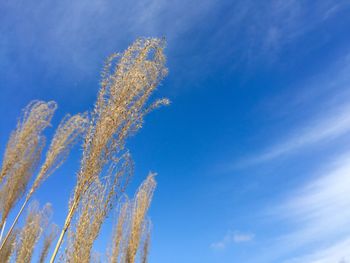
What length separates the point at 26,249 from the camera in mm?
12234

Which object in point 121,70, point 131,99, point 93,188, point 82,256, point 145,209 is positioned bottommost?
point 82,256

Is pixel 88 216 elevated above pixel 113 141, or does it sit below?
below

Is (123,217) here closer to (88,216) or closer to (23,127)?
(23,127)

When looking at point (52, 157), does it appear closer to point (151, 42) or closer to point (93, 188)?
point (93, 188)

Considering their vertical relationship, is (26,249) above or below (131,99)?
above

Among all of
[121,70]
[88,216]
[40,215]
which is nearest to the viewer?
[121,70]

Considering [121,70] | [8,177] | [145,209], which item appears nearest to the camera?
[121,70]

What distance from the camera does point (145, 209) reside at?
12016 mm

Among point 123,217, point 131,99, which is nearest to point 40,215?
point 123,217

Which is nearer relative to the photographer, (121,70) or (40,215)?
(121,70)

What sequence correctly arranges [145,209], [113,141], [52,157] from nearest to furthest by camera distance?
1. [113,141]
2. [52,157]
3. [145,209]

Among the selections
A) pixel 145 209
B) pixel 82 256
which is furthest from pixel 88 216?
pixel 145 209

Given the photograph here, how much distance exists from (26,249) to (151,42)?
396 inches

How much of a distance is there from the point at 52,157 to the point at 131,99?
9.59ft
